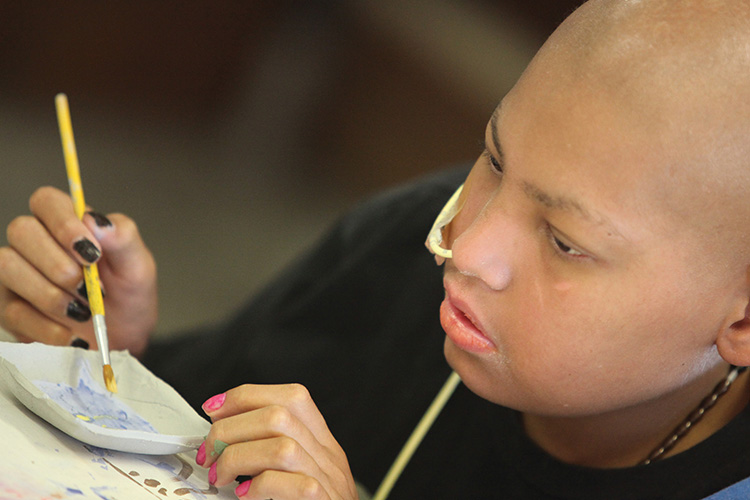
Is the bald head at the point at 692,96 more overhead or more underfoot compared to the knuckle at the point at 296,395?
more overhead

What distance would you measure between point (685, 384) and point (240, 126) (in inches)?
60.0

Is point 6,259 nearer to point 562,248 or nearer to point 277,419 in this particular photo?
point 277,419

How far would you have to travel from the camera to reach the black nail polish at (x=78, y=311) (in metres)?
0.70

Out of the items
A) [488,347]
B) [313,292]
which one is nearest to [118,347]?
[313,292]

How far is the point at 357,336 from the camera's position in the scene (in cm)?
92

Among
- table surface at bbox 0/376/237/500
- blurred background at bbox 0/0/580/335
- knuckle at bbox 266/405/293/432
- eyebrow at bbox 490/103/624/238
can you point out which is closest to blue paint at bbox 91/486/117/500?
table surface at bbox 0/376/237/500

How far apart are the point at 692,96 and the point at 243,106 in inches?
63.5

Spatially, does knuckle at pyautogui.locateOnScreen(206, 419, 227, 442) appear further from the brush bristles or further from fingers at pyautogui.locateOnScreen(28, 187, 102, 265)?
fingers at pyautogui.locateOnScreen(28, 187, 102, 265)

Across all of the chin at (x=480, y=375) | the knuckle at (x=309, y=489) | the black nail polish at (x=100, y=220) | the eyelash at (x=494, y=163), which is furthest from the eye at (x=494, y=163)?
the black nail polish at (x=100, y=220)

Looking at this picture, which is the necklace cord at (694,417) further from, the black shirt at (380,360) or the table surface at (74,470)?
the table surface at (74,470)

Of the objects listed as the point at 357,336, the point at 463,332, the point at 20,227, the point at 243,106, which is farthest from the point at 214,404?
the point at 243,106

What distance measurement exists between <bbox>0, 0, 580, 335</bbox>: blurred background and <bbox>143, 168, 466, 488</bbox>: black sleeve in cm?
68

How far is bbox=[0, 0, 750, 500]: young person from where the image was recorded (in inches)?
19.1

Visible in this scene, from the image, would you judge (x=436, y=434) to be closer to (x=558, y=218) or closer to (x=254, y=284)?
(x=558, y=218)
